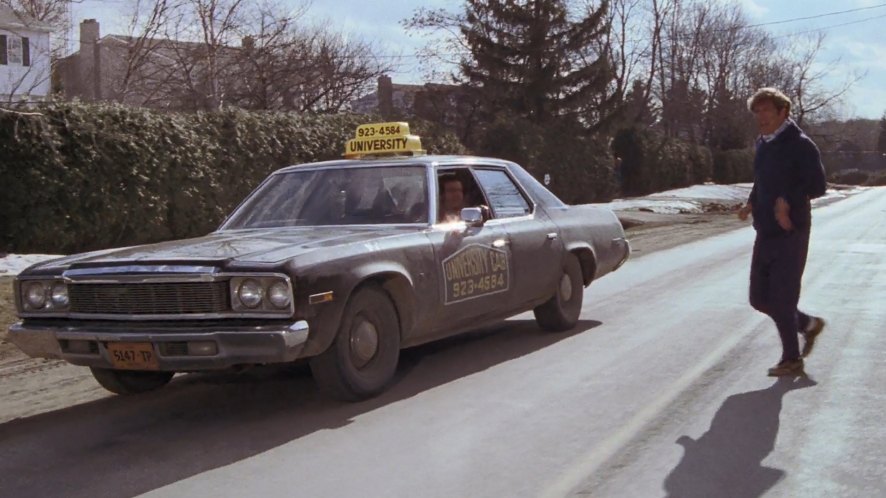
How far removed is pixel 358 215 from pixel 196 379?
5.20ft

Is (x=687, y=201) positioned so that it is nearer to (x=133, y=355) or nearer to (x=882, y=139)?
(x=133, y=355)

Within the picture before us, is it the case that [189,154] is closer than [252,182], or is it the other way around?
[189,154]

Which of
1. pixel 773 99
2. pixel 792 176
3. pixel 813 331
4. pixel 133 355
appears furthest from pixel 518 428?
pixel 773 99

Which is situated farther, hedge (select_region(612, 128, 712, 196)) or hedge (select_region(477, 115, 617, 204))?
hedge (select_region(612, 128, 712, 196))

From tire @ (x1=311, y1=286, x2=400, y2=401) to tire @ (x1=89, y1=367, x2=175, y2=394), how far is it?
130 cm

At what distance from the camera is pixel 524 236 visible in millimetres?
7555

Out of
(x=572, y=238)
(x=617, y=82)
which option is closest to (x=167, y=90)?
(x=617, y=82)

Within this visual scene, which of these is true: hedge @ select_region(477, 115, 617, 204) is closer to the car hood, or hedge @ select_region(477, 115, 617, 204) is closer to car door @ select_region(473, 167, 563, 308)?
car door @ select_region(473, 167, 563, 308)

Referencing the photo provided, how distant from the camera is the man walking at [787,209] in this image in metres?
6.37

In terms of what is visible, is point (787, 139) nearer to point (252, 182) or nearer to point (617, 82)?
point (252, 182)

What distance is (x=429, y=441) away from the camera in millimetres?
5113

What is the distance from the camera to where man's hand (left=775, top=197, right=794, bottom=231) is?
6229mm

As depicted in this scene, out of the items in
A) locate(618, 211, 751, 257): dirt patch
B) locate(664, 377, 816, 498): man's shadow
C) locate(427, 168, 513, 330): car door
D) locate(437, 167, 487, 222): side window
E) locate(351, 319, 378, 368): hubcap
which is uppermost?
locate(437, 167, 487, 222): side window

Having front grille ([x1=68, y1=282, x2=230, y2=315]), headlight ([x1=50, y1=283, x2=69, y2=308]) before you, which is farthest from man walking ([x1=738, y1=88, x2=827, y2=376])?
headlight ([x1=50, y1=283, x2=69, y2=308])
